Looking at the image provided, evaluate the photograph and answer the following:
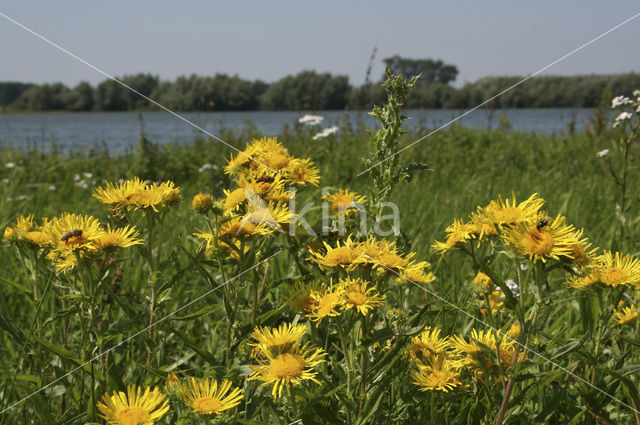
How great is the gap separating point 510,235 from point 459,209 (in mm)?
2622

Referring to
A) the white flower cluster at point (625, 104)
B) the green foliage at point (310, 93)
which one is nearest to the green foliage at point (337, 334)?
the white flower cluster at point (625, 104)

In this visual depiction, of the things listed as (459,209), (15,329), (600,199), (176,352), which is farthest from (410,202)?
(15,329)

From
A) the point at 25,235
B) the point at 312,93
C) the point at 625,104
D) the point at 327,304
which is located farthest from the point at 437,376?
the point at 312,93

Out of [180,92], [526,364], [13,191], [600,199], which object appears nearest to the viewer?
[526,364]

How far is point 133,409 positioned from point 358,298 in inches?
21.4

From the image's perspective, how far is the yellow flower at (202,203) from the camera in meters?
1.48

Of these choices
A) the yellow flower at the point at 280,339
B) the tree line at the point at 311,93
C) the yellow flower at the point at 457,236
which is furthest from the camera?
the tree line at the point at 311,93

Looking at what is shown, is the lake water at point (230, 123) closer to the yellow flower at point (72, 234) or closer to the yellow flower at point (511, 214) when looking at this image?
the yellow flower at point (511, 214)

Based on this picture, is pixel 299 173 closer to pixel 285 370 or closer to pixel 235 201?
pixel 235 201

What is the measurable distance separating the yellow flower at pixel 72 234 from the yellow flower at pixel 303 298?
0.51m

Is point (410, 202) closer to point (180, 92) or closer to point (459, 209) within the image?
point (459, 209)

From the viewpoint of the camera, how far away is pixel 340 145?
6477 millimetres

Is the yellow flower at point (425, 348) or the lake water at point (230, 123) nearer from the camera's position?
the yellow flower at point (425, 348)

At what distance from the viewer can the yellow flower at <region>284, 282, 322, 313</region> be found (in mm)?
1303
